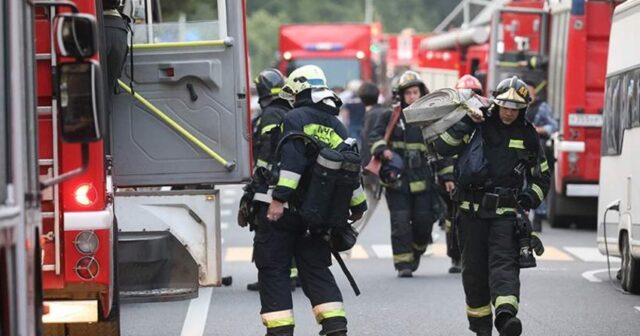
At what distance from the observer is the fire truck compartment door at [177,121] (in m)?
10.4

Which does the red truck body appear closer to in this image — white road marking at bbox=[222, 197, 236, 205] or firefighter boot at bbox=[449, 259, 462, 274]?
firefighter boot at bbox=[449, 259, 462, 274]

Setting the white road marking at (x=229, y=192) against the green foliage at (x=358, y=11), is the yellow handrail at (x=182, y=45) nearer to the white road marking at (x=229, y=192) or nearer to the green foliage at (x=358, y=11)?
the white road marking at (x=229, y=192)

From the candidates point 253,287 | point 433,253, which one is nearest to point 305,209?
point 253,287

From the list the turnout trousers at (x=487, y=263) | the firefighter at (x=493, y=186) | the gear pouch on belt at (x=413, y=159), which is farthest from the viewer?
the gear pouch on belt at (x=413, y=159)

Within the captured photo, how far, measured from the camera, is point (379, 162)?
1443 cm

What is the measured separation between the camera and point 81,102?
6680 millimetres

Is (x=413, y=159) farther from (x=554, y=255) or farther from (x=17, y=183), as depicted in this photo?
(x=17, y=183)

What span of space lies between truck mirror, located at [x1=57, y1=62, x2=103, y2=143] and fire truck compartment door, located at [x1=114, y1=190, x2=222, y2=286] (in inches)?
126

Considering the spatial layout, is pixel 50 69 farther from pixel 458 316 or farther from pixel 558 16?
pixel 558 16

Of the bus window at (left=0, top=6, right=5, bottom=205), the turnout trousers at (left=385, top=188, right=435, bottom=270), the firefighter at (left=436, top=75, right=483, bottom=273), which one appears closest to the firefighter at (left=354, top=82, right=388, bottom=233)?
the turnout trousers at (left=385, top=188, right=435, bottom=270)

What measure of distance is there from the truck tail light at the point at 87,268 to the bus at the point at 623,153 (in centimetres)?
597

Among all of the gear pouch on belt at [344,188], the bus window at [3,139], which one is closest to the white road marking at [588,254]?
the gear pouch on belt at [344,188]

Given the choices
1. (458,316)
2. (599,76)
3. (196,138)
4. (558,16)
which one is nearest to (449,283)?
(458,316)

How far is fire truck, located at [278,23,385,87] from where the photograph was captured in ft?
120
